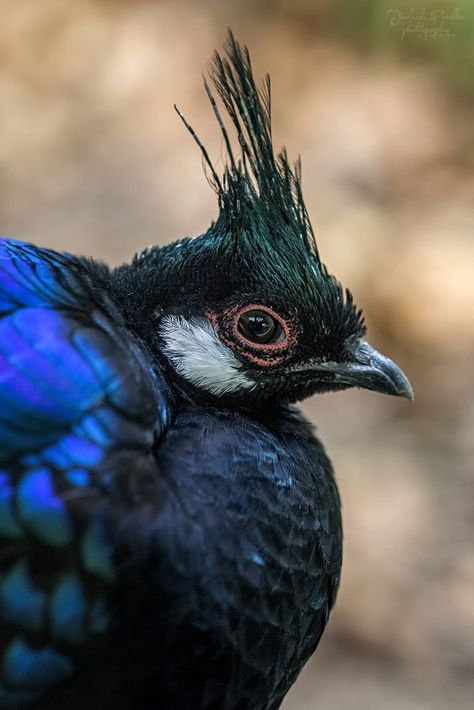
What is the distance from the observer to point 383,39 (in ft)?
26.5

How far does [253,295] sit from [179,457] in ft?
1.71

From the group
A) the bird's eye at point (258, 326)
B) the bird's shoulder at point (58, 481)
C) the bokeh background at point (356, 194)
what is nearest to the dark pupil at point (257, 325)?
the bird's eye at point (258, 326)

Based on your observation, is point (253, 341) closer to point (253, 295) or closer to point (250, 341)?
point (250, 341)

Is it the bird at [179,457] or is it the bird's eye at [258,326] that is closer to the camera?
the bird at [179,457]

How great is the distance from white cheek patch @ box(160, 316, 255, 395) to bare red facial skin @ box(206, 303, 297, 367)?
0.02m

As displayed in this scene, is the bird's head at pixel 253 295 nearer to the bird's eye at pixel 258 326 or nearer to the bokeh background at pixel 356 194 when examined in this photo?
the bird's eye at pixel 258 326

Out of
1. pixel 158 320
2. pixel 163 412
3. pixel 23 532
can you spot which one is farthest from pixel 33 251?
pixel 23 532

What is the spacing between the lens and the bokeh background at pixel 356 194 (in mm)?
5250

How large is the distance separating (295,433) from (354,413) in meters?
4.00

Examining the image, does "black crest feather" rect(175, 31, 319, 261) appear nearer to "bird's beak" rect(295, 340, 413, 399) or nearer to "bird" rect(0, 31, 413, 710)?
"bird" rect(0, 31, 413, 710)

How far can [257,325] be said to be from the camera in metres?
2.47

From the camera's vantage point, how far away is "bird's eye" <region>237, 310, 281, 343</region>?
97.1 inches

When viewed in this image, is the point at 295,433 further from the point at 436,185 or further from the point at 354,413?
the point at 436,185

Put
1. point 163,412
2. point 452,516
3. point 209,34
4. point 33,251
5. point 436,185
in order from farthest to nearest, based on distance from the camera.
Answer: point 209,34 < point 436,185 < point 452,516 < point 33,251 < point 163,412
